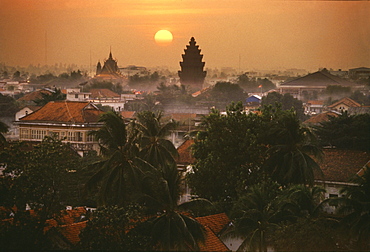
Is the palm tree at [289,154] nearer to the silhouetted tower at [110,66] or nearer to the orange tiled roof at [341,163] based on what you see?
the orange tiled roof at [341,163]

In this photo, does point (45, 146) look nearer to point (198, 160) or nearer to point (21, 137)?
point (198, 160)

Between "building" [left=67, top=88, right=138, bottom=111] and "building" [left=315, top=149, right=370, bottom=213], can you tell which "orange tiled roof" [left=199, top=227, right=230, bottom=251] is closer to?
"building" [left=315, top=149, right=370, bottom=213]

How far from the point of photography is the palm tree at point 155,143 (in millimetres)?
9125

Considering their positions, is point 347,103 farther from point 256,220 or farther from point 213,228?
point 256,220

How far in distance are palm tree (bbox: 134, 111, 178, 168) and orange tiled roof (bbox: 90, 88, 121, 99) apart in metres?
14.1

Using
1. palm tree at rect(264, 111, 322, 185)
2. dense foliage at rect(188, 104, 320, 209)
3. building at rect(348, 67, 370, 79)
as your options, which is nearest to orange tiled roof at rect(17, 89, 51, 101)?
building at rect(348, 67, 370, 79)

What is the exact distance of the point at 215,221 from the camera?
7473 mm

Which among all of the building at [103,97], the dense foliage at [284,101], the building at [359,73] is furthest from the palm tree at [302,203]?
the building at [103,97]

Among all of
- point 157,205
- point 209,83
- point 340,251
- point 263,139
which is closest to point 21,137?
point 263,139

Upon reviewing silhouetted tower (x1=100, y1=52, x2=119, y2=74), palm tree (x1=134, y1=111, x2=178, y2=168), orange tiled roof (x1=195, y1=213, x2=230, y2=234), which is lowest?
orange tiled roof (x1=195, y1=213, x2=230, y2=234)

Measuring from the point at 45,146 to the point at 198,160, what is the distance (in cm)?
228

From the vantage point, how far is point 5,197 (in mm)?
7219

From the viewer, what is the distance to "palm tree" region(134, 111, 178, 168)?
9.12 metres

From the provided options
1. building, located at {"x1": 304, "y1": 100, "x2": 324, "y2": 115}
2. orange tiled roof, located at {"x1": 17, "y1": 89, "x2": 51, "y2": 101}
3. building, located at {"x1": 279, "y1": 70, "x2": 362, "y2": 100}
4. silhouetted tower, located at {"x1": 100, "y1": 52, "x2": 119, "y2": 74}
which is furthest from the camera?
building, located at {"x1": 304, "y1": 100, "x2": 324, "y2": 115}
